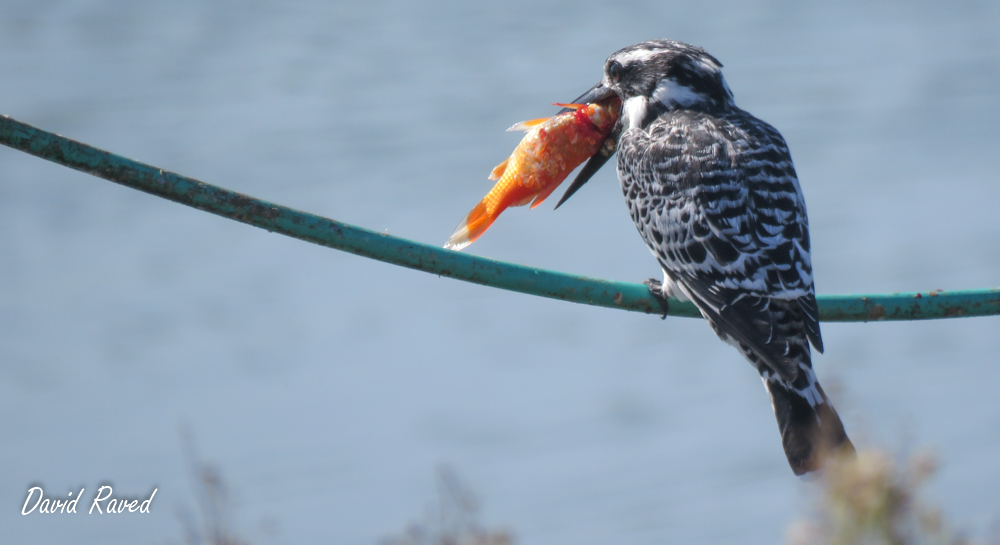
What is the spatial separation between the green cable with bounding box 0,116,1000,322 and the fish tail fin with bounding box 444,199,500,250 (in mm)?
724

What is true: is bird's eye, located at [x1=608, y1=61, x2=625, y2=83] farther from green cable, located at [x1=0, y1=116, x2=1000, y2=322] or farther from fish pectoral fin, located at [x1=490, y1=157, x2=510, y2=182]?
green cable, located at [x1=0, y1=116, x2=1000, y2=322]

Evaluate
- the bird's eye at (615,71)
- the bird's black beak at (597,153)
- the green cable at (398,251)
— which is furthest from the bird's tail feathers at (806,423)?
the bird's eye at (615,71)

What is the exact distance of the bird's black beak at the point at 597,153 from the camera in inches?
149

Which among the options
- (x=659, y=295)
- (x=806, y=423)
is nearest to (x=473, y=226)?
(x=659, y=295)

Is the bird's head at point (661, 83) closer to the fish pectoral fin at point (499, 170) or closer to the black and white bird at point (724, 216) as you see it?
Result: the black and white bird at point (724, 216)

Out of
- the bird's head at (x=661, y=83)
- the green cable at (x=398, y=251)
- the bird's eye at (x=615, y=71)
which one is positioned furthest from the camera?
the bird's eye at (x=615, y=71)

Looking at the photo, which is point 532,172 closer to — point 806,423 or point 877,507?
point 806,423

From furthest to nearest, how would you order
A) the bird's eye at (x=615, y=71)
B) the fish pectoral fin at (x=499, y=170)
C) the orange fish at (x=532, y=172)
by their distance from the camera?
the bird's eye at (x=615, y=71), the fish pectoral fin at (x=499, y=170), the orange fish at (x=532, y=172)

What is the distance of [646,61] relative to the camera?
378cm

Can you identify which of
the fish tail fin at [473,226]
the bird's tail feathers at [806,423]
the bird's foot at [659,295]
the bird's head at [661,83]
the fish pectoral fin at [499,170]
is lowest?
the bird's tail feathers at [806,423]

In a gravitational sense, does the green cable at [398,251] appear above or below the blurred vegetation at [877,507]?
above

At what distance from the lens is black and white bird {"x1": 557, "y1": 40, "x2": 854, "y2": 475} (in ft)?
9.82

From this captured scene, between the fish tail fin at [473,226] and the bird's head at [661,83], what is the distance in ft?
1.16

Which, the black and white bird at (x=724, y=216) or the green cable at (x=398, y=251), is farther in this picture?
the black and white bird at (x=724, y=216)
